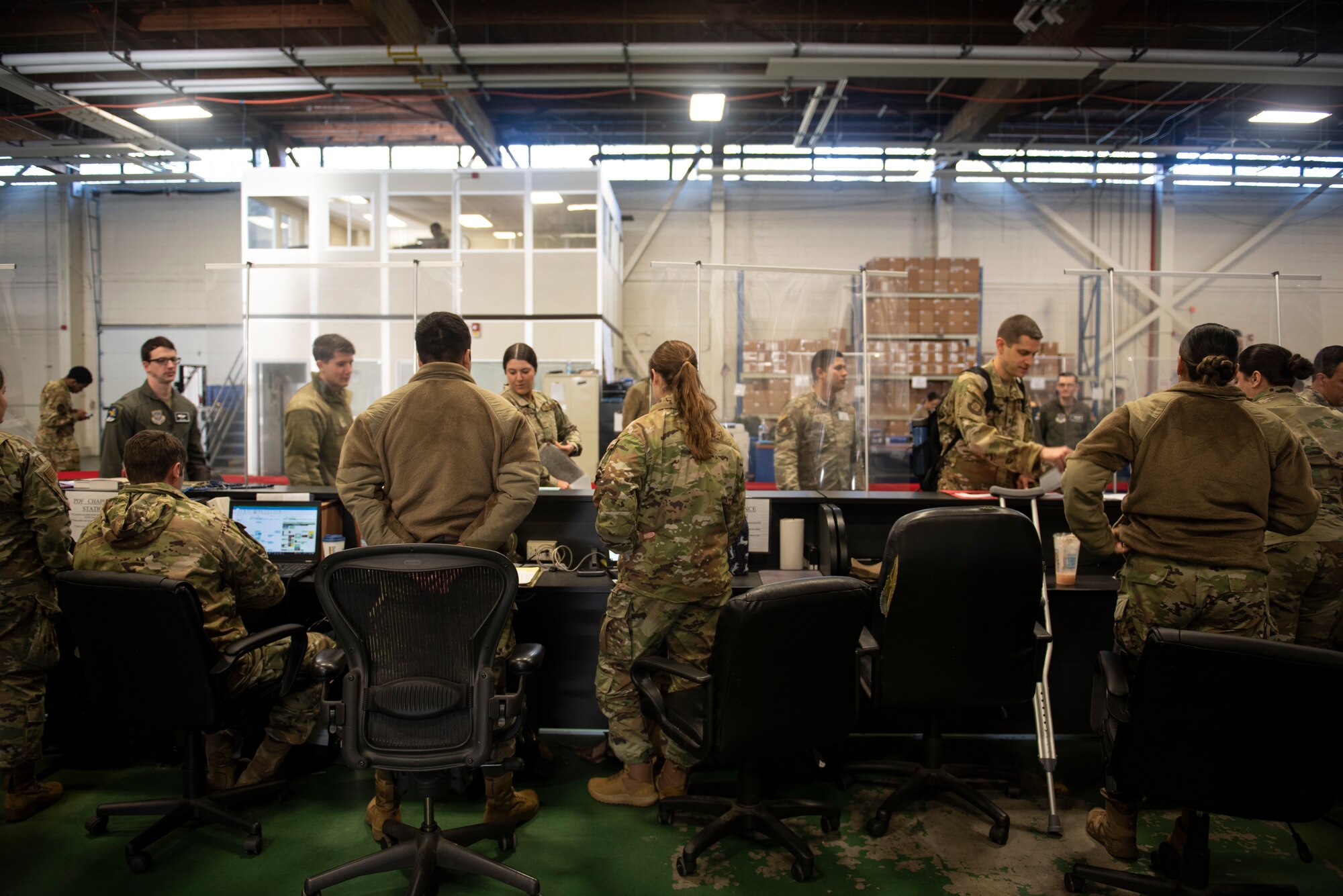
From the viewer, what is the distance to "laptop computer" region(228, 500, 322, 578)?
3.19m

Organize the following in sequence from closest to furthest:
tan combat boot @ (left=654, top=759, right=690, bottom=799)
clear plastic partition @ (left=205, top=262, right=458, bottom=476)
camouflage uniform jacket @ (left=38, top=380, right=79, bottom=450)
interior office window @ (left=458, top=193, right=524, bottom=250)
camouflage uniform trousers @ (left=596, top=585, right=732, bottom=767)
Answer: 1. camouflage uniform trousers @ (left=596, top=585, right=732, bottom=767)
2. tan combat boot @ (left=654, top=759, right=690, bottom=799)
3. clear plastic partition @ (left=205, top=262, right=458, bottom=476)
4. camouflage uniform jacket @ (left=38, top=380, right=79, bottom=450)
5. interior office window @ (left=458, top=193, right=524, bottom=250)

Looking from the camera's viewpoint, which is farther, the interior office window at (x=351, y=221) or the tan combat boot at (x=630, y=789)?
the interior office window at (x=351, y=221)

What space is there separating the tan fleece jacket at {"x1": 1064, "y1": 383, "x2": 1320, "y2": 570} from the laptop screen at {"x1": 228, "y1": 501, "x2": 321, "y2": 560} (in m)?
2.91

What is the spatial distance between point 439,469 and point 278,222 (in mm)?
7417

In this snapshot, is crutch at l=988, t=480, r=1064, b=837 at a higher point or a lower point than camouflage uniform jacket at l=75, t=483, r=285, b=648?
lower

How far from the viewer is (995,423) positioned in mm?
3414

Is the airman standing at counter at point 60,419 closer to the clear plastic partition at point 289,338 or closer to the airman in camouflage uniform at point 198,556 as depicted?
the clear plastic partition at point 289,338

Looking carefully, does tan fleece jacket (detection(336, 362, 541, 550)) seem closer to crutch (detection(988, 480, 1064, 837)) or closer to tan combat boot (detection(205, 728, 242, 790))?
tan combat boot (detection(205, 728, 242, 790))

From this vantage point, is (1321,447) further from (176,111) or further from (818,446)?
(176,111)

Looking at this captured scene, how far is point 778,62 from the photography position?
5645 mm

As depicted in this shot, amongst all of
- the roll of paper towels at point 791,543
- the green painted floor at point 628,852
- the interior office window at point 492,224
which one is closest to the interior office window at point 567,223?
the interior office window at point 492,224

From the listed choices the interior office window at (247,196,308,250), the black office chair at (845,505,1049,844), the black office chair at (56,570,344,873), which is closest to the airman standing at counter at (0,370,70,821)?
the black office chair at (56,570,344,873)

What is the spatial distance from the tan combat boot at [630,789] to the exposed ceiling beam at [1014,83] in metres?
5.95

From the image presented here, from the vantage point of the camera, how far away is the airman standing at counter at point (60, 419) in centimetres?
584
